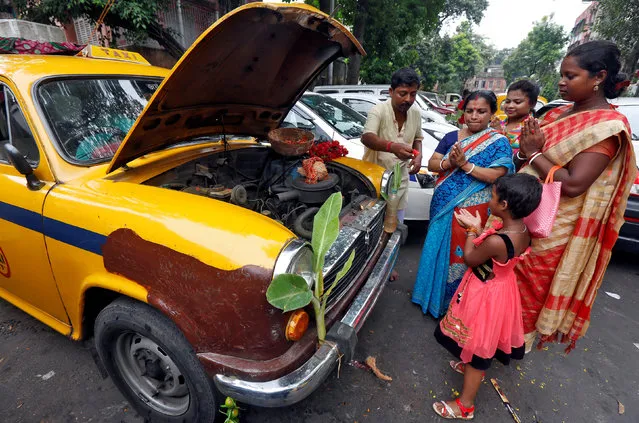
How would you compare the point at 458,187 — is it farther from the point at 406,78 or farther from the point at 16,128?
the point at 16,128

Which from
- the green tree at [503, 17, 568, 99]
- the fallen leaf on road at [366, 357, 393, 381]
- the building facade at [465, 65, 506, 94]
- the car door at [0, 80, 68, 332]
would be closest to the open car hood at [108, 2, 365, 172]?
the car door at [0, 80, 68, 332]

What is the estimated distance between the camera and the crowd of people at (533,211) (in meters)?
1.76

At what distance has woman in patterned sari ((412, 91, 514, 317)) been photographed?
2268 millimetres

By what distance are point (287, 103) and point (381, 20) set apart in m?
10.3

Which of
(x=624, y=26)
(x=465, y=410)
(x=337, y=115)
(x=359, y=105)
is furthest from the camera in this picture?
(x=624, y=26)

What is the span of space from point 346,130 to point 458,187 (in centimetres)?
267

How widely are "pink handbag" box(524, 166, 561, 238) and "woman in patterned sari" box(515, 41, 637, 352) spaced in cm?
12

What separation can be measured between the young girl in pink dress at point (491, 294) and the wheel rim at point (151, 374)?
5.04 feet

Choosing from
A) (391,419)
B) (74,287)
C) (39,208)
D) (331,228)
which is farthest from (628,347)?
(39,208)

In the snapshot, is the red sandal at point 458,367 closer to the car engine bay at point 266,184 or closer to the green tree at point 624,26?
the car engine bay at point 266,184

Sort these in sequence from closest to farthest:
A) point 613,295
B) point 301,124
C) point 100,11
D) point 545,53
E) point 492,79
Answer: point 613,295
point 301,124
point 100,11
point 545,53
point 492,79

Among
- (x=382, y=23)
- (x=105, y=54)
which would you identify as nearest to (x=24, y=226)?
(x=105, y=54)

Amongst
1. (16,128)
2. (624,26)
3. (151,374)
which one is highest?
(624,26)

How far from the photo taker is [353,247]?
6.10ft
